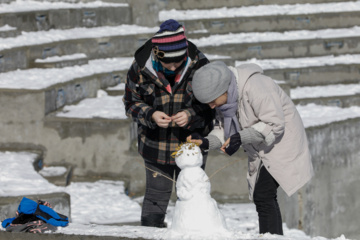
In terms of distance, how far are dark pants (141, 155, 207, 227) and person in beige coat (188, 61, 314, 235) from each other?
43 cm

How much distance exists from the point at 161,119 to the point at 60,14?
713 cm

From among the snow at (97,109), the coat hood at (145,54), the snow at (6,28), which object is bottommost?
the snow at (97,109)

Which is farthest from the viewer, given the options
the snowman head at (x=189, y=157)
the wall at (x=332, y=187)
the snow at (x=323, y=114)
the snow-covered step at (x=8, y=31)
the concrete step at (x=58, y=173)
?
the snow-covered step at (x=8, y=31)

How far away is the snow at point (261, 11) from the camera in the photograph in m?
12.7

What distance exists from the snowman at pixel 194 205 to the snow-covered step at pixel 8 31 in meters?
6.83

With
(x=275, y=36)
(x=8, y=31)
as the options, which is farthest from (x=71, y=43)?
(x=275, y=36)

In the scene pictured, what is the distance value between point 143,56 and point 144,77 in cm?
13

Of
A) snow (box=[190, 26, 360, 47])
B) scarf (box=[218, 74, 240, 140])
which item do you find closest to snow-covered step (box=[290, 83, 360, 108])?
snow (box=[190, 26, 360, 47])

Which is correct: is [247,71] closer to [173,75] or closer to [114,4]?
[173,75]

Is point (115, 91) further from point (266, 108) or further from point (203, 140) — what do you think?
point (266, 108)

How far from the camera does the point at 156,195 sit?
16.4ft

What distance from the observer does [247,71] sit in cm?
454

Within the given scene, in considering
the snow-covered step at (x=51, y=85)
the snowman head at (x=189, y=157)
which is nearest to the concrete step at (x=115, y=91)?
the snow-covered step at (x=51, y=85)

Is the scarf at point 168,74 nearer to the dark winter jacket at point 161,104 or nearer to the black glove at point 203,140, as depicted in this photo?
the dark winter jacket at point 161,104
